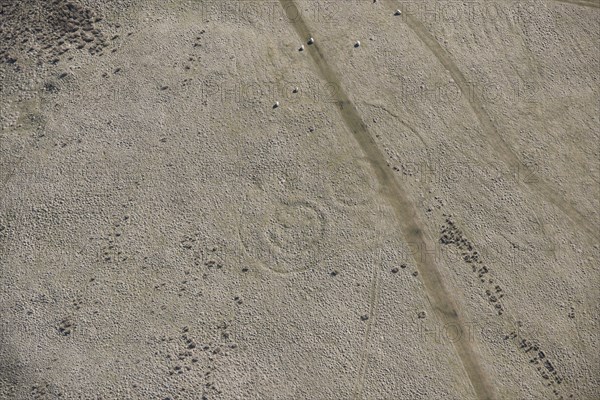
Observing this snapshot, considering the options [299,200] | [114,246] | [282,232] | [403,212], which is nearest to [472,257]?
[403,212]

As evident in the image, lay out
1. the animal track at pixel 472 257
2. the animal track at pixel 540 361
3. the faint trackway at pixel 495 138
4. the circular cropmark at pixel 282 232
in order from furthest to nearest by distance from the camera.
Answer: the faint trackway at pixel 495 138
the circular cropmark at pixel 282 232
the animal track at pixel 472 257
the animal track at pixel 540 361

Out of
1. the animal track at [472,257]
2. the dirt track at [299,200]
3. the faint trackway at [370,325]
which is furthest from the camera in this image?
the animal track at [472,257]

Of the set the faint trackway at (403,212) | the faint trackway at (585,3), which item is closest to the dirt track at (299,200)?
the faint trackway at (403,212)

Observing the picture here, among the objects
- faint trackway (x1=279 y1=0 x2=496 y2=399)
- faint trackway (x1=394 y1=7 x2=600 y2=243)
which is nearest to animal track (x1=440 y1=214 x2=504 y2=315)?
faint trackway (x1=279 y1=0 x2=496 y2=399)

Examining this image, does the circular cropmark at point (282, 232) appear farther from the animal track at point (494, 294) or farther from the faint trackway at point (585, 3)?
the faint trackway at point (585, 3)

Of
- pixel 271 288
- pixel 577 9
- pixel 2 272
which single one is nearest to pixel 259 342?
pixel 271 288

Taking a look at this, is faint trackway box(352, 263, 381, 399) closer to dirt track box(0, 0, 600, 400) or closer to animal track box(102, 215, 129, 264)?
dirt track box(0, 0, 600, 400)
